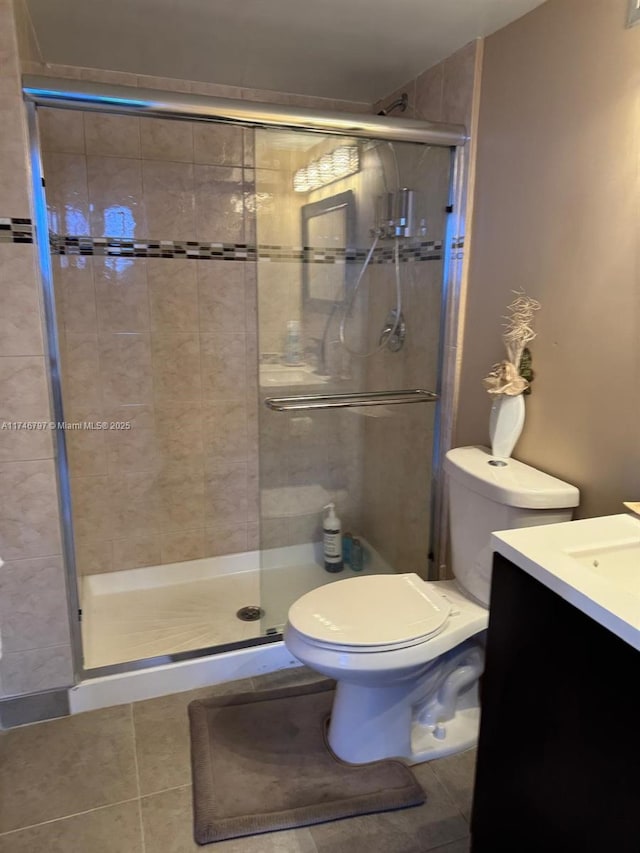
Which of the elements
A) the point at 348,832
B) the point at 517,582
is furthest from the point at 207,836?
the point at 517,582

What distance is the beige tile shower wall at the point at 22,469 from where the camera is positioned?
152 cm

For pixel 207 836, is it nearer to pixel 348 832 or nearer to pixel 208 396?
pixel 348 832

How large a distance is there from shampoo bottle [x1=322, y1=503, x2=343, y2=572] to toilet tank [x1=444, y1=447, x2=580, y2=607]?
2.12ft

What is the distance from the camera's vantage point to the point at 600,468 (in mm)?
1615

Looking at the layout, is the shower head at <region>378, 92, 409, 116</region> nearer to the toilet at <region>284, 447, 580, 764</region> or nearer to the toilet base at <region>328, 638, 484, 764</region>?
the toilet at <region>284, 447, 580, 764</region>

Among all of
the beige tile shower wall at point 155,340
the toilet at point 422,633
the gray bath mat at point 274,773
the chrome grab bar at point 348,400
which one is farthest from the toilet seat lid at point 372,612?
the beige tile shower wall at point 155,340

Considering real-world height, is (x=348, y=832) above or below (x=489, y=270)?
below

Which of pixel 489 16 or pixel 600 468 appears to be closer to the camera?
pixel 600 468

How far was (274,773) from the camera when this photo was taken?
169 centimetres

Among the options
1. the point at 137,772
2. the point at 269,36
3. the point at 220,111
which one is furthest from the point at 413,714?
the point at 269,36

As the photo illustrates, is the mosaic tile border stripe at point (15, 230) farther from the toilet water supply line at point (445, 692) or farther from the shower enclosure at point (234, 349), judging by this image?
the toilet water supply line at point (445, 692)

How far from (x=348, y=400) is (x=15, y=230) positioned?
128 centimetres

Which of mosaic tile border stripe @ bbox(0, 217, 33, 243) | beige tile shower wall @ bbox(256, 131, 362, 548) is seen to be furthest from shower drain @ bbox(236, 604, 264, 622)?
mosaic tile border stripe @ bbox(0, 217, 33, 243)

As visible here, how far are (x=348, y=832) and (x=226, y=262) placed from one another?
2.11 meters
